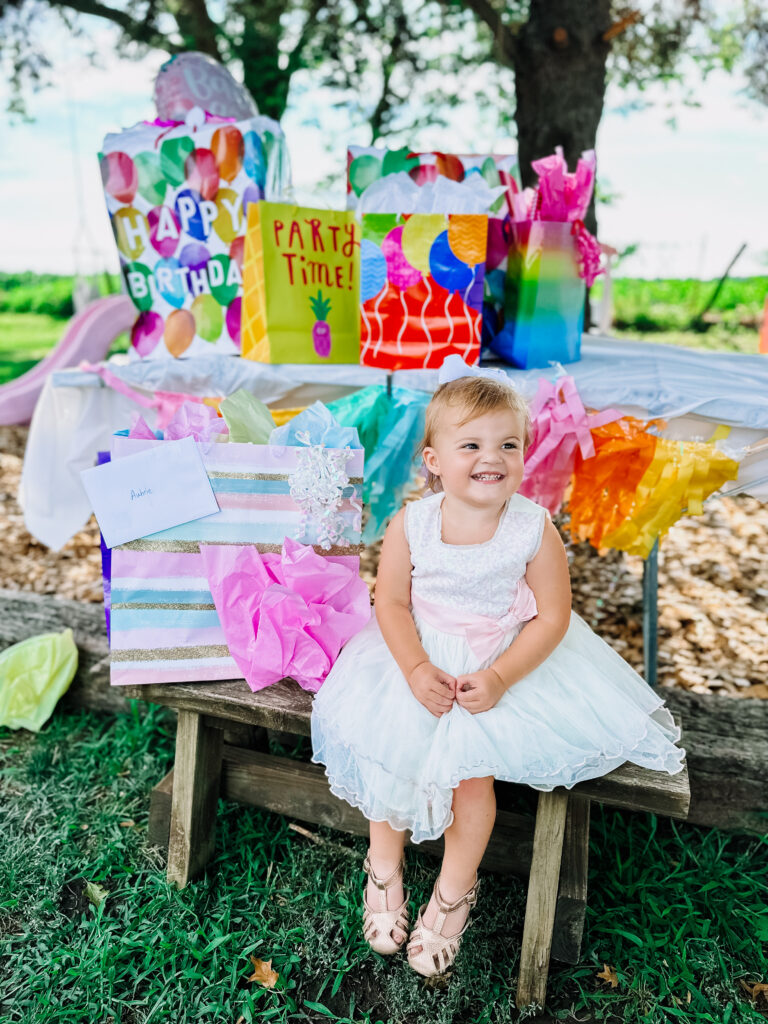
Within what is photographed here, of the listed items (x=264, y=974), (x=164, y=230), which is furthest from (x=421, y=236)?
(x=264, y=974)

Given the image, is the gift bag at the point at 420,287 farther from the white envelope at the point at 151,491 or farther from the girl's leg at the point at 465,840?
the girl's leg at the point at 465,840

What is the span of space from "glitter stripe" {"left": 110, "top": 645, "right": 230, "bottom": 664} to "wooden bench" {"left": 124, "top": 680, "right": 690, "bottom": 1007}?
6cm

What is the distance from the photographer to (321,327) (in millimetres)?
2020

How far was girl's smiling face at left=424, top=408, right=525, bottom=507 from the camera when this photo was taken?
1368 mm

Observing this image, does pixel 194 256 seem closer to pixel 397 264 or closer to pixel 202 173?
pixel 202 173

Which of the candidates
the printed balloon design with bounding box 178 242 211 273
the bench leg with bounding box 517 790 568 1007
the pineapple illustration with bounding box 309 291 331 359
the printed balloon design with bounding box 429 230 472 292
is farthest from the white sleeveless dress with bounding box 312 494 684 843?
the printed balloon design with bounding box 178 242 211 273

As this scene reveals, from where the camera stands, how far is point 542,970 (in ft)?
4.63

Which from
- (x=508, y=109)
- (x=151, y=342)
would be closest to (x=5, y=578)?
(x=151, y=342)

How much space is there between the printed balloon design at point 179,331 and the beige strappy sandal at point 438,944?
1534 millimetres

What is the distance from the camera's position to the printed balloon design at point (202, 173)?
2031 mm

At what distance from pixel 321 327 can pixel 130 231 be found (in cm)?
61

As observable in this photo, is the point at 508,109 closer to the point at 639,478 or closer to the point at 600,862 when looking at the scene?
the point at 639,478

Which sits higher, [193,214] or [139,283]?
[193,214]

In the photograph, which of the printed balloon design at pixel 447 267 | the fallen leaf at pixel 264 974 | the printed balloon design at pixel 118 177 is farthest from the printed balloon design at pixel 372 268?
the fallen leaf at pixel 264 974
